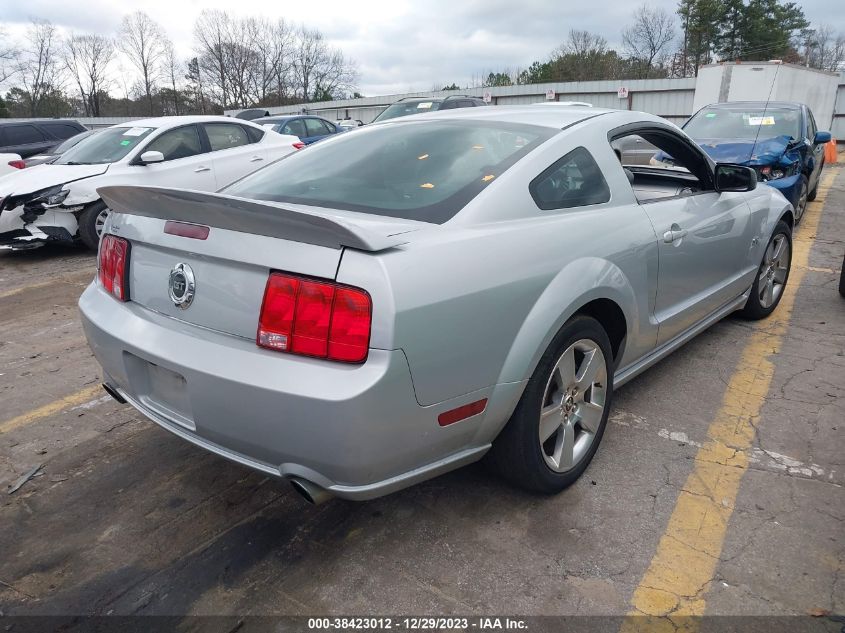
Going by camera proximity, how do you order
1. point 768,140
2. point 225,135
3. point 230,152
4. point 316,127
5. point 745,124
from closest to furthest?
point 768,140 < point 745,124 < point 230,152 < point 225,135 < point 316,127

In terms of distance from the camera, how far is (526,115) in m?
3.00

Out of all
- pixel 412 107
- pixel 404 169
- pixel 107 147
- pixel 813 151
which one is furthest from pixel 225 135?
pixel 813 151

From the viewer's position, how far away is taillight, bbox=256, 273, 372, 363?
1.84 metres

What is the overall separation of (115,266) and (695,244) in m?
2.83

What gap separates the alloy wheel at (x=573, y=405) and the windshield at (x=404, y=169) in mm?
777

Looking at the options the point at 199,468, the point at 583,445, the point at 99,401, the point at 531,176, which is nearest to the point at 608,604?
the point at 583,445

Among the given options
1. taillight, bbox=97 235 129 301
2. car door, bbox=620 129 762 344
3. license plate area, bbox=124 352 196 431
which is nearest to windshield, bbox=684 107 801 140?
car door, bbox=620 129 762 344

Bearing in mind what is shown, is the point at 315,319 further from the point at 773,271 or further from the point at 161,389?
the point at 773,271

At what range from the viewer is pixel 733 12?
47750mm

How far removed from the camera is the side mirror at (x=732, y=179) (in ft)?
12.2

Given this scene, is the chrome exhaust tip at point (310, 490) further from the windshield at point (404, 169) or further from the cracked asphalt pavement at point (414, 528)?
the windshield at point (404, 169)

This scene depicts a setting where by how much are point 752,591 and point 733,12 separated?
56.2 m

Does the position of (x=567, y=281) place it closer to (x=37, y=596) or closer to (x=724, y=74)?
(x=37, y=596)

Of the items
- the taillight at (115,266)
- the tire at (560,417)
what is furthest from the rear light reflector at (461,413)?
the taillight at (115,266)
